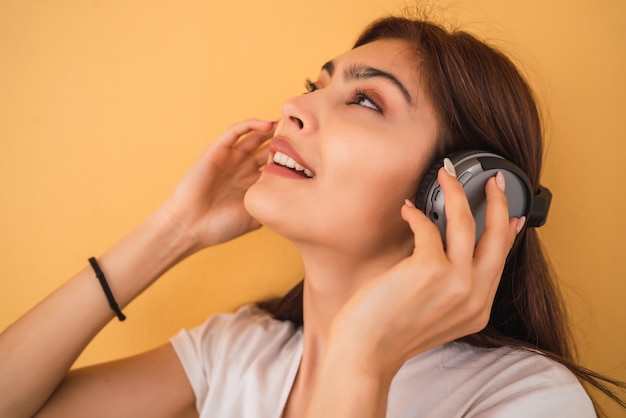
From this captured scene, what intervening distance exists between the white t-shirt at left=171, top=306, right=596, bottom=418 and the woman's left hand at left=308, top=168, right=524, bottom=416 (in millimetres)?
201

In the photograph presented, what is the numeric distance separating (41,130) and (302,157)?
39.4 inches

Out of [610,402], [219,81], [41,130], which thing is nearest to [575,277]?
[610,402]

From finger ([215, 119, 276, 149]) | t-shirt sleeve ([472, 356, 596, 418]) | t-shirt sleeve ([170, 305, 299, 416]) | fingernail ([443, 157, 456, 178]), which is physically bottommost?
t-shirt sleeve ([170, 305, 299, 416])

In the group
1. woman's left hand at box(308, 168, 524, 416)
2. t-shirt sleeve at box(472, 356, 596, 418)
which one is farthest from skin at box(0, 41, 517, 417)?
t-shirt sleeve at box(472, 356, 596, 418)

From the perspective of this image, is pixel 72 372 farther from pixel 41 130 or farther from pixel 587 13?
pixel 587 13

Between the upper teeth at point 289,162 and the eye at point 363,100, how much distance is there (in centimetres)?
20

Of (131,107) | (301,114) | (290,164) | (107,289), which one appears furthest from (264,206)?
(131,107)

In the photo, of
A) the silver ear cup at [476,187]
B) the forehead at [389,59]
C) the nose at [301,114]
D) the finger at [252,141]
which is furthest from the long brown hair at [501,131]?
the finger at [252,141]

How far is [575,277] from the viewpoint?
148cm

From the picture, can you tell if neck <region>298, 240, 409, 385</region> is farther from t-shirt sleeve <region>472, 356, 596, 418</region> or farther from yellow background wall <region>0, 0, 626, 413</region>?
yellow background wall <region>0, 0, 626, 413</region>

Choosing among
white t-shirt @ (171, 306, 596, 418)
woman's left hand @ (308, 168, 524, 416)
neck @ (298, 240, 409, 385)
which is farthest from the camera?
neck @ (298, 240, 409, 385)

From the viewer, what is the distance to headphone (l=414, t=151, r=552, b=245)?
0.96 metres

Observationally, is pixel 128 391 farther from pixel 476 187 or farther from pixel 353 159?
pixel 476 187

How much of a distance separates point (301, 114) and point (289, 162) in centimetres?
11
